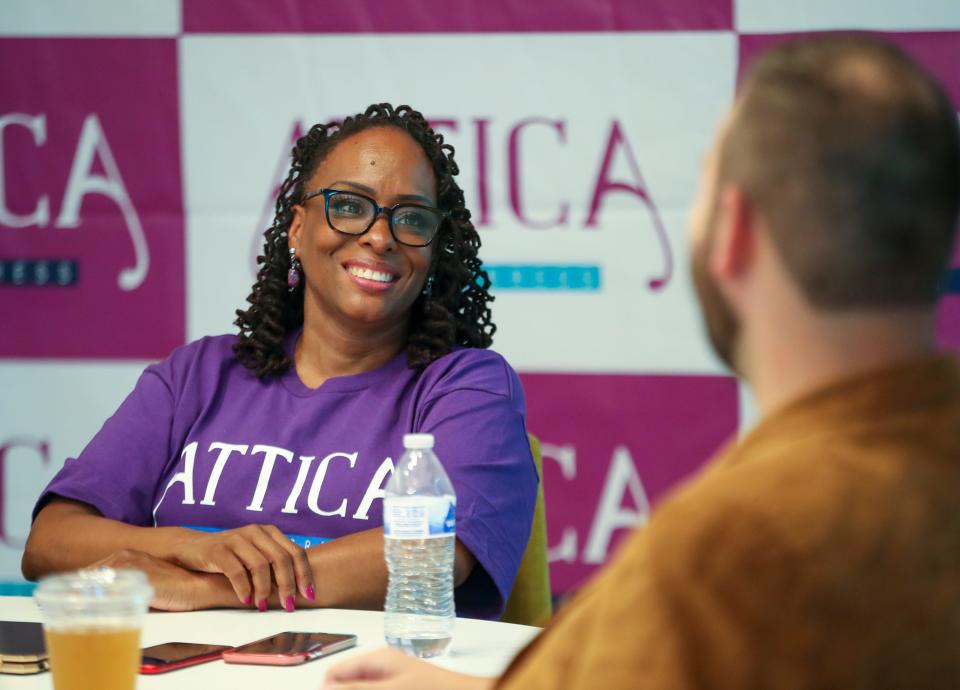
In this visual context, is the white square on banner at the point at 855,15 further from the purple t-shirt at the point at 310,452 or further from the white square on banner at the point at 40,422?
the white square on banner at the point at 40,422

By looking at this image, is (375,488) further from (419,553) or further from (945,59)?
(945,59)

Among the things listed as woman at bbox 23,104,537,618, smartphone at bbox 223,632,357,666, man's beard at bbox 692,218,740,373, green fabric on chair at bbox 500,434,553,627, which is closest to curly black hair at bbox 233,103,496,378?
woman at bbox 23,104,537,618

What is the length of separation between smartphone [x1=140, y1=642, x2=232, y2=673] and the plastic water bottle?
20cm

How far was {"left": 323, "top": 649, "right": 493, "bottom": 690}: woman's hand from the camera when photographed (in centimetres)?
100

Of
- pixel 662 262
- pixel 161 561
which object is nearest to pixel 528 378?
pixel 662 262

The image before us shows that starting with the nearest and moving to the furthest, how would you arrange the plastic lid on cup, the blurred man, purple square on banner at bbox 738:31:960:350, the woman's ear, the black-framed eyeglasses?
the blurred man < the plastic lid on cup < the black-framed eyeglasses < the woman's ear < purple square on banner at bbox 738:31:960:350

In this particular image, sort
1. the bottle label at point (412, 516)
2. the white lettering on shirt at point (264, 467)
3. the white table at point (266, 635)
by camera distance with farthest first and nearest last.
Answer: the white lettering on shirt at point (264, 467) → the bottle label at point (412, 516) → the white table at point (266, 635)

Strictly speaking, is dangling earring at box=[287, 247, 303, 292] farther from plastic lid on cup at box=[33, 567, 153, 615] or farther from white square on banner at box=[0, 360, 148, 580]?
plastic lid on cup at box=[33, 567, 153, 615]

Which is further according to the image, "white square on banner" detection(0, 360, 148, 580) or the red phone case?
"white square on banner" detection(0, 360, 148, 580)

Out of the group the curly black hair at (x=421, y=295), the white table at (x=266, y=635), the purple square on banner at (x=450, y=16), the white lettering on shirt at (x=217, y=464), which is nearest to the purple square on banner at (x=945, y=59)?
the purple square on banner at (x=450, y=16)

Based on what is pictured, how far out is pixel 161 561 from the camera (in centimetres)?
162

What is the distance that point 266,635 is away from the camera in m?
1.41

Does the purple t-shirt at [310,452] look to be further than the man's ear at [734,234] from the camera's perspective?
Yes

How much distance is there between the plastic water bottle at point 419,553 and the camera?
1358 mm
